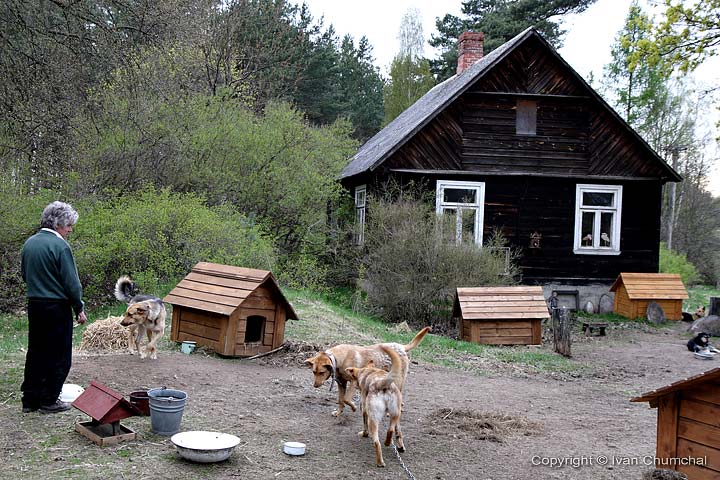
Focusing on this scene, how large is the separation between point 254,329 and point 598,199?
13.3 m

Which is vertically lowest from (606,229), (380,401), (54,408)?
Result: (54,408)

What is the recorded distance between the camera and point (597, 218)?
782 inches

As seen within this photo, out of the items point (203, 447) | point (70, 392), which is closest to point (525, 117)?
point (70, 392)

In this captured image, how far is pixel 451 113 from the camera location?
19.0m

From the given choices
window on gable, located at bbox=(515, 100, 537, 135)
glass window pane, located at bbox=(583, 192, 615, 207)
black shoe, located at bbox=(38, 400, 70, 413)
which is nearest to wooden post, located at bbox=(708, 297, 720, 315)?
glass window pane, located at bbox=(583, 192, 615, 207)

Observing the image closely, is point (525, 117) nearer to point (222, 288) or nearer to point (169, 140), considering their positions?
point (169, 140)

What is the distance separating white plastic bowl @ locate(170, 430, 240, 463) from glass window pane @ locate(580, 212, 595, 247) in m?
16.2

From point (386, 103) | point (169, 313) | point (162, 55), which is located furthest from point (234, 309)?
point (386, 103)

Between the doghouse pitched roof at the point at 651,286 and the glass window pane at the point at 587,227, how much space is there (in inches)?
53.1

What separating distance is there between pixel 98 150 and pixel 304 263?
5916 millimetres

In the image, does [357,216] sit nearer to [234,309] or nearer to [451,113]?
[451,113]

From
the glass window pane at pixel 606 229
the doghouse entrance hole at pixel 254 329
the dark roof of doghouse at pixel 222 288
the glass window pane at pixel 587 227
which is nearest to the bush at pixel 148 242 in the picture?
A: the dark roof of doghouse at pixel 222 288

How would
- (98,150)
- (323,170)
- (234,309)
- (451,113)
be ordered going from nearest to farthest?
(234,309), (98,150), (451,113), (323,170)

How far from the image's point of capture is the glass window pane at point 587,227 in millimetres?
19781
